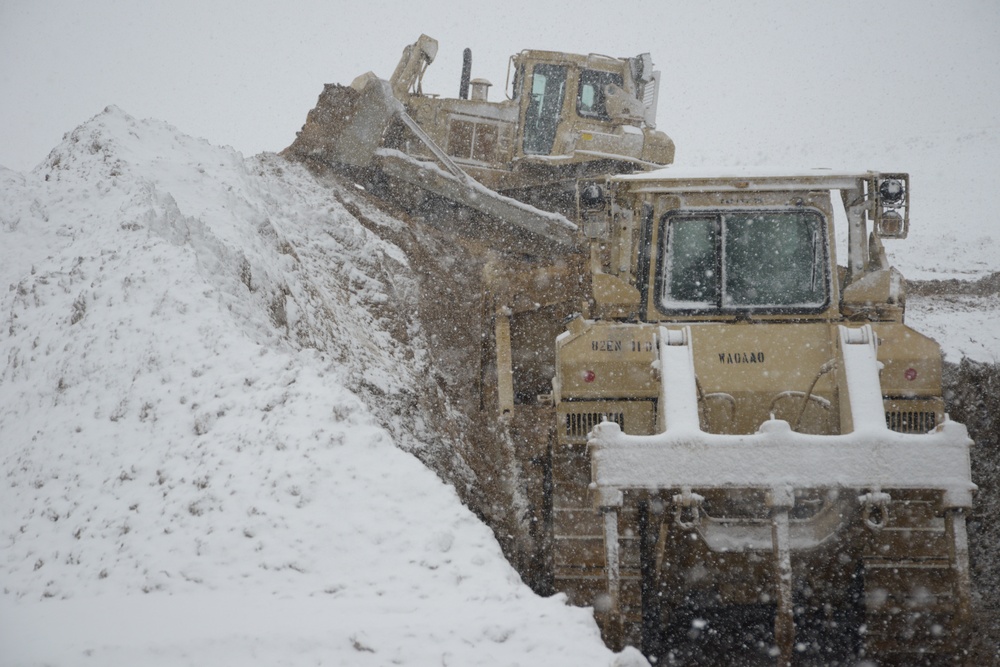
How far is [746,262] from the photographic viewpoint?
655 centimetres

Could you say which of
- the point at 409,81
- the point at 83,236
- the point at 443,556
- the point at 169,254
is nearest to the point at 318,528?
the point at 443,556

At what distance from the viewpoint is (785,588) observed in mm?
4684

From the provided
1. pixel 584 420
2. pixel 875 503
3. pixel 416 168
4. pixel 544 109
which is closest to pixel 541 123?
pixel 544 109

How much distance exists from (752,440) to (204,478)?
3179 millimetres

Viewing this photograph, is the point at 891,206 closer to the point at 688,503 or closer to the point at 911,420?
the point at 911,420

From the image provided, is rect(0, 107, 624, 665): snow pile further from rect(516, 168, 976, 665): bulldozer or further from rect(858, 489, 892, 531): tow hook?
rect(858, 489, 892, 531): tow hook

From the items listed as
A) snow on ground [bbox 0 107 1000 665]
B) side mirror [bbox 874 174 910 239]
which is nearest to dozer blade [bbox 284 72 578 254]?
snow on ground [bbox 0 107 1000 665]

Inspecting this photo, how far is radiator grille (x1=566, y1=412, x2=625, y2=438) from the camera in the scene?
6.17 m

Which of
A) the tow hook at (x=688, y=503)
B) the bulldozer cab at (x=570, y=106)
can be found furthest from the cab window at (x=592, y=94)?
the tow hook at (x=688, y=503)

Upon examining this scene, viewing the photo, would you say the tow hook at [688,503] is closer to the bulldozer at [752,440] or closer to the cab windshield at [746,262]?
the bulldozer at [752,440]

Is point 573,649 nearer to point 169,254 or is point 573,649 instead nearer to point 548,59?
point 169,254

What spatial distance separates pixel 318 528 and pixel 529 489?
4017 mm

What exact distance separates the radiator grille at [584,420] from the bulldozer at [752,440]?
2 cm

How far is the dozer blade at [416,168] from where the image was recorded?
12352mm
